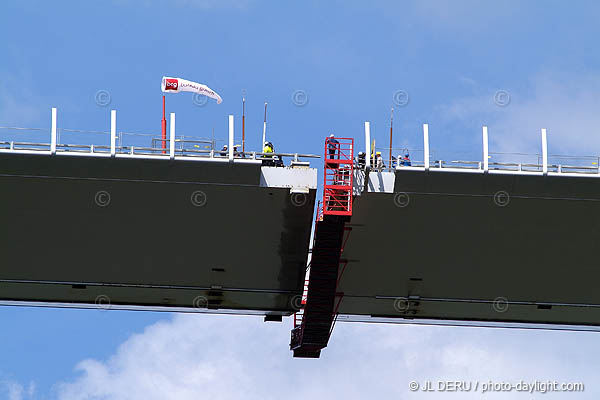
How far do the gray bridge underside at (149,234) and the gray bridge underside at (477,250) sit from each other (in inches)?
153

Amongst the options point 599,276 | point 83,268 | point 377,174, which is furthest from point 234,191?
point 599,276

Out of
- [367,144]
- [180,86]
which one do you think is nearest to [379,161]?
[367,144]

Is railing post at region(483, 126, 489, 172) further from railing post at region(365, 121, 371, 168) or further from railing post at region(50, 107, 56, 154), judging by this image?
railing post at region(50, 107, 56, 154)

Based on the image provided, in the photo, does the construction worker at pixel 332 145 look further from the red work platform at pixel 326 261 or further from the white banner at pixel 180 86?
the white banner at pixel 180 86

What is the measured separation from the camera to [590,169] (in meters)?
52.3

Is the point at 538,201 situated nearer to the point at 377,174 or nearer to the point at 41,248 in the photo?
the point at 377,174

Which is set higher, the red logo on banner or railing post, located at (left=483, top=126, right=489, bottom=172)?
the red logo on banner

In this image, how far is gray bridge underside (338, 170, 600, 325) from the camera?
5256cm

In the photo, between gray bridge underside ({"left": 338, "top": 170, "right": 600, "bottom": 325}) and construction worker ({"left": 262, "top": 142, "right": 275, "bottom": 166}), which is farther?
gray bridge underside ({"left": 338, "top": 170, "right": 600, "bottom": 325})

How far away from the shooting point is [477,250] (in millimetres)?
57031

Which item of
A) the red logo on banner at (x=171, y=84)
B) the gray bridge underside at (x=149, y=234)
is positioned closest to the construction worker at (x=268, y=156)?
the gray bridge underside at (x=149, y=234)

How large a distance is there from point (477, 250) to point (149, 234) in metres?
17.2

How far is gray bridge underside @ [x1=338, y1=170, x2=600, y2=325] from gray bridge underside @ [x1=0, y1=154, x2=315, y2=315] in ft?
12.8

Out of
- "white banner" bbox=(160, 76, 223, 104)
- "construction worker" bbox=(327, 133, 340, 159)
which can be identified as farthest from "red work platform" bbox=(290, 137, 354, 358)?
"white banner" bbox=(160, 76, 223, 104)
